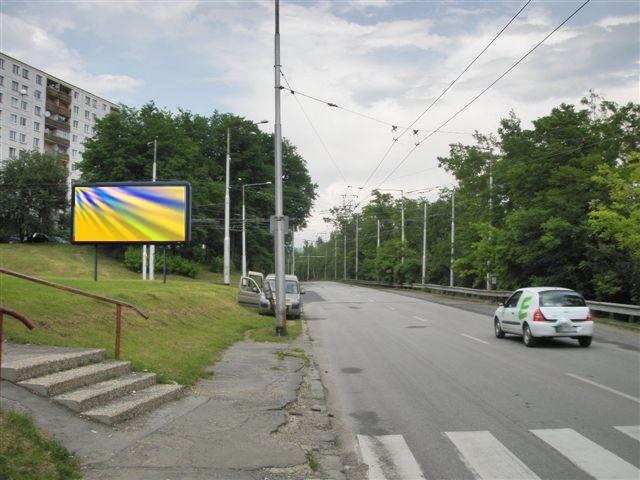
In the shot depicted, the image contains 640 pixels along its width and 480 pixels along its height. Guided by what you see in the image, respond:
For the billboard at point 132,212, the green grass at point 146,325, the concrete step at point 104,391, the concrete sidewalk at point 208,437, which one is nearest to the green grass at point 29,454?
the concrete sidewalk at point 208,437

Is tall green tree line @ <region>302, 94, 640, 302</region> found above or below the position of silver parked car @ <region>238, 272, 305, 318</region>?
above

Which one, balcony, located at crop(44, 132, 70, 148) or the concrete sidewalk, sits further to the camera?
balcony, located at crop(44, 132, 70, 148)

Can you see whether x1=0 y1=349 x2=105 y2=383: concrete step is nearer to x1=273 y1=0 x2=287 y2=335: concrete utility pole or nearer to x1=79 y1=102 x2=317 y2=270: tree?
x1=273 y1=0 x2=287 y2=335: concrete utility pole

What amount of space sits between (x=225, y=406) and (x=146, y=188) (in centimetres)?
1354

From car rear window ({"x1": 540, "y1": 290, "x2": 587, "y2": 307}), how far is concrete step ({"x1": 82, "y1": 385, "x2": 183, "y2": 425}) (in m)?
9.96

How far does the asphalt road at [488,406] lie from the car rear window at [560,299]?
1071 millimetres

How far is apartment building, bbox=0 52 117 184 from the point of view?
73750mm

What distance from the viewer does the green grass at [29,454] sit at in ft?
14.7

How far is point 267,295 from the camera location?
941 inches

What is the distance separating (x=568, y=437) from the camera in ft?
21.0

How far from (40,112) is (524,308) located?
3144 inches

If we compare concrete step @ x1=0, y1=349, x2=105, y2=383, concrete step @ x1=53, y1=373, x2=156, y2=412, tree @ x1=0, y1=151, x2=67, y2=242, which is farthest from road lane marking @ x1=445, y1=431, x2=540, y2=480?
tree @ x1=0, y1=151, x2=67, y2=242

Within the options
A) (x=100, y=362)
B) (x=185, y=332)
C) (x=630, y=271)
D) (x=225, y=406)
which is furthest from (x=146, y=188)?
(x=630, y=271)

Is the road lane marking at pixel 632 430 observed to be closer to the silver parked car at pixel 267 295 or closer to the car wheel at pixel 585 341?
the car wheel at pixel 585 341
